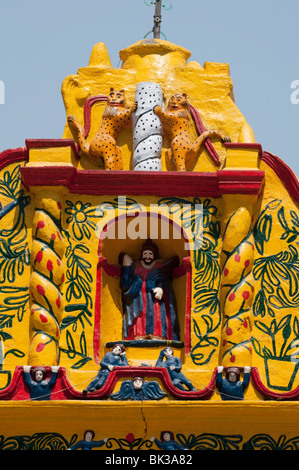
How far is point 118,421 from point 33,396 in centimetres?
108

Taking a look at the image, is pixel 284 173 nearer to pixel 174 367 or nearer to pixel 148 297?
pixel 148 297

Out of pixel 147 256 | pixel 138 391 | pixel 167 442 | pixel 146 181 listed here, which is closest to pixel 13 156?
pixel 146 181

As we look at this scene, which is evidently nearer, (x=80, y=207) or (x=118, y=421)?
(x=118, y=421)

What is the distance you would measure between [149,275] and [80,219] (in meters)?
1.18

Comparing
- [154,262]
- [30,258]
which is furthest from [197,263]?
[30,258]

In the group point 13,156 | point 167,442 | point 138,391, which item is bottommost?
point 167,442

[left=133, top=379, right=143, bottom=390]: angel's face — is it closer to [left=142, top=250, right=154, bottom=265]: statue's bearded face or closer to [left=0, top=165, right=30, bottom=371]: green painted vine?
Result: [left=0, top=165, right=30, bottom=371]: green painted vine

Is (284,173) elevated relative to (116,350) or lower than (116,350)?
elevated

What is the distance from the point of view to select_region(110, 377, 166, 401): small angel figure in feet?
56.9

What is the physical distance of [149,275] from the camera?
1872cm

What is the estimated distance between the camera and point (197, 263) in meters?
18.3

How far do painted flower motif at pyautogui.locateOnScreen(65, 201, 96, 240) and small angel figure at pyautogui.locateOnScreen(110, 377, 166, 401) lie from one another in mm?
2146

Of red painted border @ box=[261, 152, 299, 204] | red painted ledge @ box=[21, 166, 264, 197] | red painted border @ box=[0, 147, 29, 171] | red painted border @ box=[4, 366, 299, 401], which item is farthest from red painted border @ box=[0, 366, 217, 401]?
red painted border @ box=[0, 147, 29, 171]

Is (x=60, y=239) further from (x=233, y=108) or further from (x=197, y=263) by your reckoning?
(x=233, y=108)
